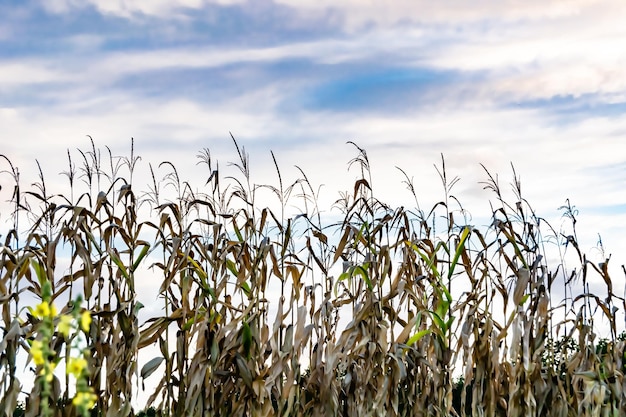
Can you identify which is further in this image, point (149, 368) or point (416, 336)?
point (416, 336)

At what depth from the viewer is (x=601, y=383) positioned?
15.7 feet

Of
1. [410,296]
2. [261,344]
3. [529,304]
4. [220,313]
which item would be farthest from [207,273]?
[529,304]

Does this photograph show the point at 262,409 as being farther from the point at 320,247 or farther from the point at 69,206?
the point at 69,206

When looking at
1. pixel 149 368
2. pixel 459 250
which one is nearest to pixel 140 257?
pixel 149 368

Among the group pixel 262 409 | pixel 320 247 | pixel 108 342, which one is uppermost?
pixel 320 247

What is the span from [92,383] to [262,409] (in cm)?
98

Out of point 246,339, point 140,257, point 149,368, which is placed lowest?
point 149,368

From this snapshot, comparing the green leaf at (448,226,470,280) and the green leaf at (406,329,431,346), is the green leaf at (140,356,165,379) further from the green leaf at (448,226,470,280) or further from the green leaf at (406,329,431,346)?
the green leaf at (448,226,470,280)

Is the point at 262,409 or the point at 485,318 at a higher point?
the point at 485,318

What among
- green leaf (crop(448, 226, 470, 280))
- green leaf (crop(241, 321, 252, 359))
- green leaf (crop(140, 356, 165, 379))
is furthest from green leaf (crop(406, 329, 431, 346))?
green leaf (crop(140, 356, 165, 379))

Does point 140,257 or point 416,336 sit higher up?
point 140,257

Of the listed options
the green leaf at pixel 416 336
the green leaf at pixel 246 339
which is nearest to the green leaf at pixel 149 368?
the green leaf at pixel 246 339

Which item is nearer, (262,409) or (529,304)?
(262,409)

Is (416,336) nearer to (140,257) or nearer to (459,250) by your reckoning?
(459,250)
